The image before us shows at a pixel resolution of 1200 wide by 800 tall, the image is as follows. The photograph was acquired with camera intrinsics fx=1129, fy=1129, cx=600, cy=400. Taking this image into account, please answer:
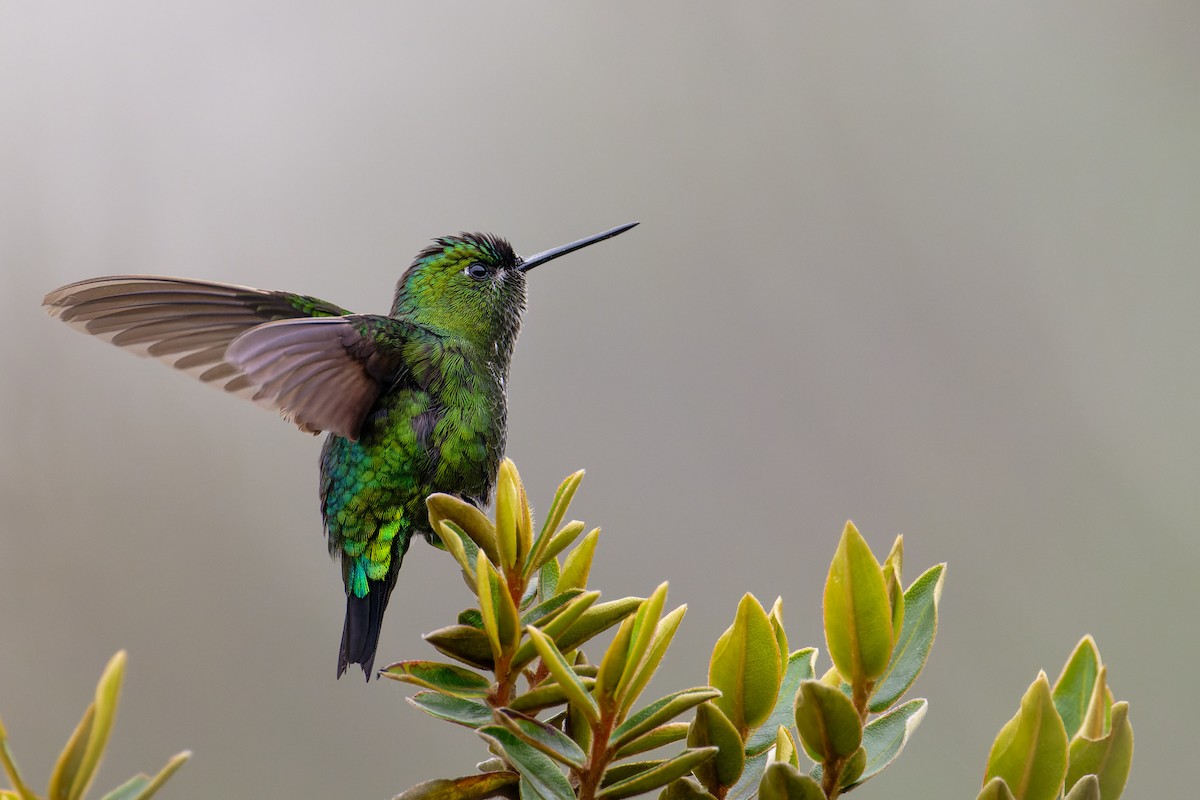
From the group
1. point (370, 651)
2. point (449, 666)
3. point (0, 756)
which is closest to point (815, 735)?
point (449, 666)

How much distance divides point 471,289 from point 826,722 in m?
1.32

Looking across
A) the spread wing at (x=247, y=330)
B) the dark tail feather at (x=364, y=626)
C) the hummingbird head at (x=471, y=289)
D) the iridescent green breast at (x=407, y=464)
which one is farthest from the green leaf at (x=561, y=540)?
the hummingbird head at (x=471, y=289)

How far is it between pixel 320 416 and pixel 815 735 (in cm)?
104

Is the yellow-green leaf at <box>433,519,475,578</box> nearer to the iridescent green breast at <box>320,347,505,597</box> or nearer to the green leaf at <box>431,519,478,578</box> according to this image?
the green leaf at <box>431,519,478,578</box>

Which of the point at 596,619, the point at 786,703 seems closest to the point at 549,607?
the point at 596,619

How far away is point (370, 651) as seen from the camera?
128 centimetres

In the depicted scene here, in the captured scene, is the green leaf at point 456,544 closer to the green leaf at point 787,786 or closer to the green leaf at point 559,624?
the green leaf at point 559,624

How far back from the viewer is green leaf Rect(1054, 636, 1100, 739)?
23.0 inches

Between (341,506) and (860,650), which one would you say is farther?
(341,506)

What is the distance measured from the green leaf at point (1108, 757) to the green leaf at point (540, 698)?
0.77 feet

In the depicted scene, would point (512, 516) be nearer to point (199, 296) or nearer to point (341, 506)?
point (341, 506)

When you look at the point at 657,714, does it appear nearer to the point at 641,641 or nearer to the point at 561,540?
the point at 641,641

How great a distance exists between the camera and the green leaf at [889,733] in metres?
0.55

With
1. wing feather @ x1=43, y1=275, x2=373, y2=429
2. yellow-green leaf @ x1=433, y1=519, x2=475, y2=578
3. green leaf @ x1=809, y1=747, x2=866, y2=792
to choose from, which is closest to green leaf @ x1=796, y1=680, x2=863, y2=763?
green leaf @ x1=809, y1=747, x2=866, y2=792
